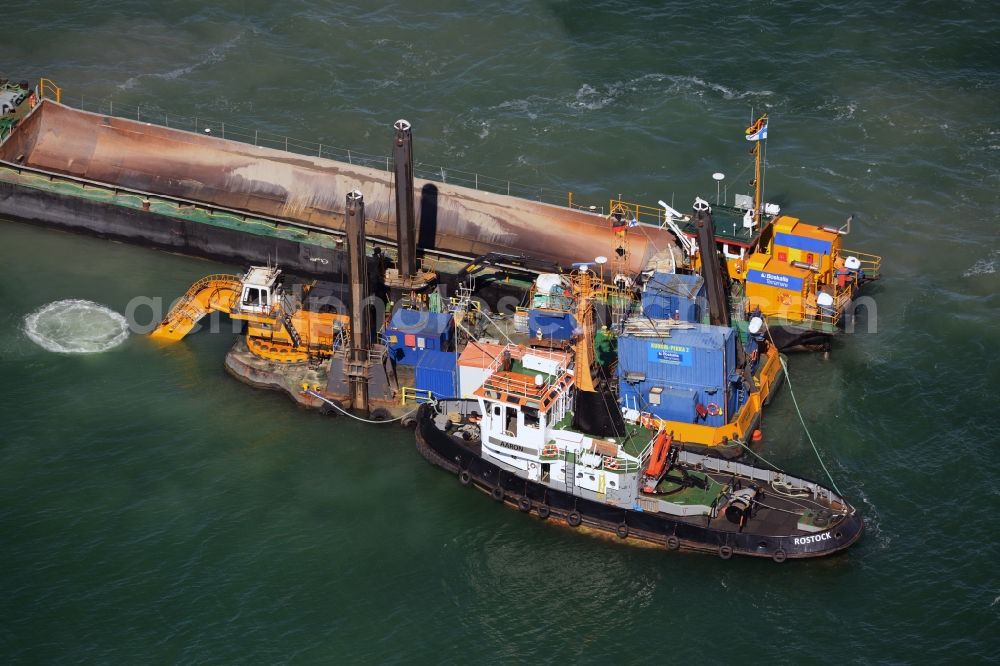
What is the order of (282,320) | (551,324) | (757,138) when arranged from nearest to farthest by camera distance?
(551,324) → (282,320) → (757,138)

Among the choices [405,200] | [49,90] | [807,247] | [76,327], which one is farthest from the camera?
[49,90]

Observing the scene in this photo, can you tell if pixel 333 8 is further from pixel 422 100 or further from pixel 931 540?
pixel 931 540

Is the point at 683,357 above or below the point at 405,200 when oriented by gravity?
below

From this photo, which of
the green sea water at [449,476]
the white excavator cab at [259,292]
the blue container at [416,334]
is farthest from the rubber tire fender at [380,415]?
the white excavator cab at [259,292]

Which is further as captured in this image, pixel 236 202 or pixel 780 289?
pixel 236 202

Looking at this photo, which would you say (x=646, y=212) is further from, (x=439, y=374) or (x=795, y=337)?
(x=439, y=374)

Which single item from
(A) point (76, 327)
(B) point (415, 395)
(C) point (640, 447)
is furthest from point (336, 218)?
(C) point (640, 447)

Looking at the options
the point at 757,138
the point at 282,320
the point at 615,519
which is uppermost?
the point at 757,138
